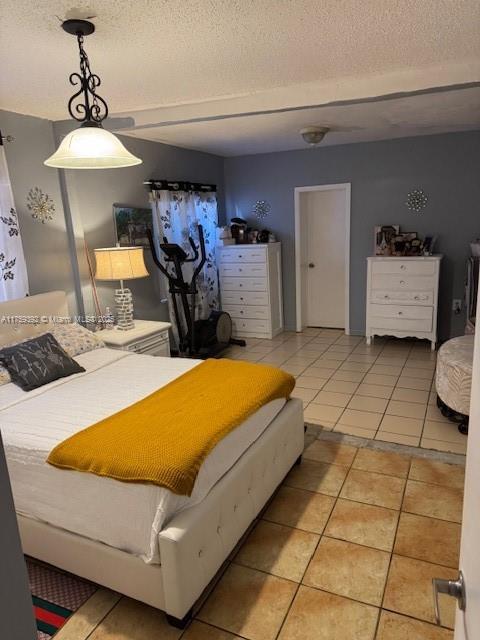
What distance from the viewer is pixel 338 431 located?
3.28 metres

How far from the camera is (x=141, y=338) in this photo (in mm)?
3738

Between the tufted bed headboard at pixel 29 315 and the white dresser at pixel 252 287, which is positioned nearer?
the tufted bed headboard at pixel 29 315

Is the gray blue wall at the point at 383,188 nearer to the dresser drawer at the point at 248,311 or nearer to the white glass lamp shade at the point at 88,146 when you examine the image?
the dresser drawer at the point at 248,311

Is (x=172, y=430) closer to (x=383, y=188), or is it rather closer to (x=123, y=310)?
(x=123, y=310)

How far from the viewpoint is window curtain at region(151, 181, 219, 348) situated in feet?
15.3

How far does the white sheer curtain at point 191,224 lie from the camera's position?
4688 millimetres

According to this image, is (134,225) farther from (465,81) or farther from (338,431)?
(465,81)

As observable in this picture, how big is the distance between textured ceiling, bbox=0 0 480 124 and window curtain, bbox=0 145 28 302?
0.55 meters

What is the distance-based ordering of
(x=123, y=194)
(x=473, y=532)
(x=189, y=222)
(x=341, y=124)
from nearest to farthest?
1. (x=473, y=532)
2. (x=341, y=124)
3. (x=123, y=194)
4. (x=189, y=222)

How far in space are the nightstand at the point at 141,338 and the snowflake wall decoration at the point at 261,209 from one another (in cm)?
260

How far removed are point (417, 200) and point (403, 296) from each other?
3.76ft


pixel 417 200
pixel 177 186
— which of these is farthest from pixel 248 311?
pixel 417 200

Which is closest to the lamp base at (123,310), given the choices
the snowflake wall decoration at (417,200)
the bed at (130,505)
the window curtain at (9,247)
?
the window curtain at (9,247)

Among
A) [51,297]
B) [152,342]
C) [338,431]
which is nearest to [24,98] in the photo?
[51,297]
